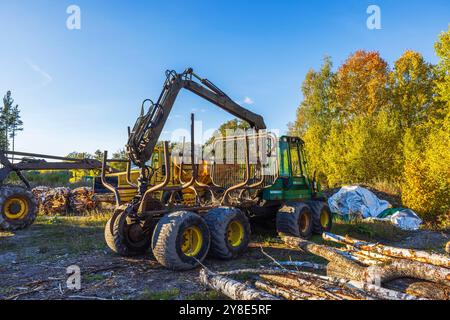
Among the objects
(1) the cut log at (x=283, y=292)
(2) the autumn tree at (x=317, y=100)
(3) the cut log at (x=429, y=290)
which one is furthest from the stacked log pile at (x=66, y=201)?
(2) the autumn tree at (x=317, y=100)

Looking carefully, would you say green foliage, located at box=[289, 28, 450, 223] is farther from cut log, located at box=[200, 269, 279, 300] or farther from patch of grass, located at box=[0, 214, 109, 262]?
cut log, located at box=[200, 269, 279, 300]

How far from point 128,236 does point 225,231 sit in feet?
6.05

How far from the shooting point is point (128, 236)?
244 inches

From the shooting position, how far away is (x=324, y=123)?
29.3 m

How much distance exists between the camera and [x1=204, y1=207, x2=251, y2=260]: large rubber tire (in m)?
5.85

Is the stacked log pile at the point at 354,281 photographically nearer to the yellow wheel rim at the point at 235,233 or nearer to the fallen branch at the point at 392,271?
the fallen branch at the point at 392,271

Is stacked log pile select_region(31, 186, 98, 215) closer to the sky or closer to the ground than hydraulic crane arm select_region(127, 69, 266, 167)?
closer to the ground

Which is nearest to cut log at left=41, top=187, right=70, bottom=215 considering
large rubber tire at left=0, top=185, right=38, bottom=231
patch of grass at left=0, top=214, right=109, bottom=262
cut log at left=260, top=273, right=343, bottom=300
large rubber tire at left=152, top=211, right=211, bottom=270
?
patch of grass at left=0, top=214, right=109, bottom=262

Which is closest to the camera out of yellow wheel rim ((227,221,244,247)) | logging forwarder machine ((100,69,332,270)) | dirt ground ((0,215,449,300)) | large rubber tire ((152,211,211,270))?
dirt ground ((0,215,449,300))

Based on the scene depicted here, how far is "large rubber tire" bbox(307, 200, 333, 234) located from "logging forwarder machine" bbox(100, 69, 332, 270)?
0.03 m

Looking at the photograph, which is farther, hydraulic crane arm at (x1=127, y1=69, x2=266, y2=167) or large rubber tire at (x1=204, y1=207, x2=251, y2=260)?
hydraulic crane arm at (x1=127, y1=69, x2=266, y2=167)

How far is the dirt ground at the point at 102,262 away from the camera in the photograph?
172 inches

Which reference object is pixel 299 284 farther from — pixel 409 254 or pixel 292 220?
pixel 292 220

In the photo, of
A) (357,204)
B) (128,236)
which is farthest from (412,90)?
(128,236)
